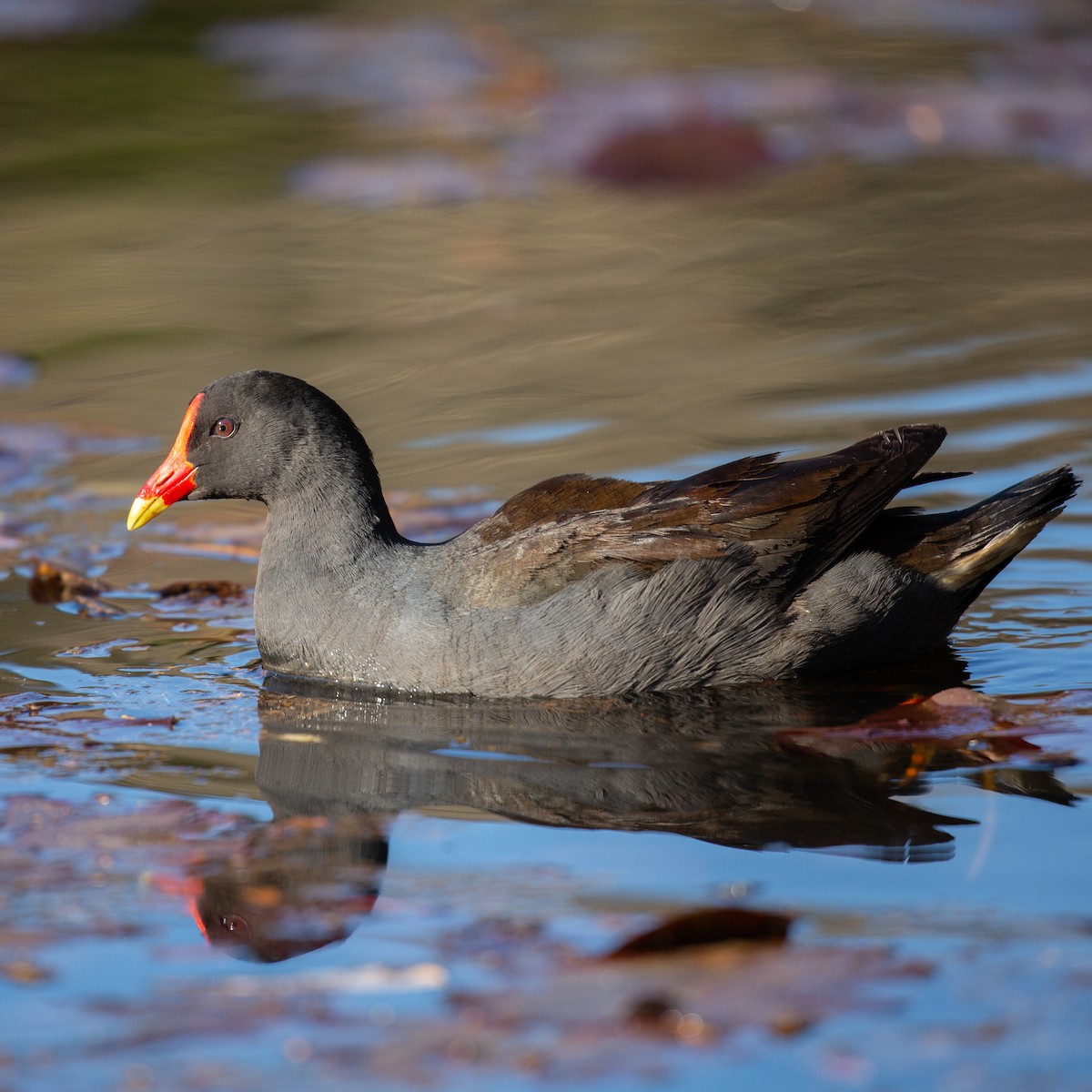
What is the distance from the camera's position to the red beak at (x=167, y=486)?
5430 millimetres

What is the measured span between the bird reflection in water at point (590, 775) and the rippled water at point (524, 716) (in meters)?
0.01

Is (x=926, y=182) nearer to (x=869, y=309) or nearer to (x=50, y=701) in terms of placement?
(x=869, y=309)

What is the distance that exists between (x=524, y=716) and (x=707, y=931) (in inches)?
62.2

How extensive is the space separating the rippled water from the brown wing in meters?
0.37

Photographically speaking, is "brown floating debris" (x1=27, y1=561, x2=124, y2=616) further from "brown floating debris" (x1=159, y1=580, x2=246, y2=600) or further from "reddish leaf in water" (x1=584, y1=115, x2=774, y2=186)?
"reddish leaf in water" (x1=584, y1=115, x2=774, y2=186)

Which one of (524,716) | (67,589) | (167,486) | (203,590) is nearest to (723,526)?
(524,716)

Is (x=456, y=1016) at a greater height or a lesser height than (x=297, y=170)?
lesser

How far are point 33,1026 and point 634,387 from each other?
490cm

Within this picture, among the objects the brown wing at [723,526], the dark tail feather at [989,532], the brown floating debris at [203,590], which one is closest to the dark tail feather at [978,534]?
the dark tail feather at [989,532]

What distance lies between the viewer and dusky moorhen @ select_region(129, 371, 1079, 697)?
4.83 m

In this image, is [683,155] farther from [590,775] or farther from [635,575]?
[590,775]

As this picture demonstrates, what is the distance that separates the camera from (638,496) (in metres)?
5.02

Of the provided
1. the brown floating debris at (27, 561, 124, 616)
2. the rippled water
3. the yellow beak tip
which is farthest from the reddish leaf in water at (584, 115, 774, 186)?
the yellow beak tip

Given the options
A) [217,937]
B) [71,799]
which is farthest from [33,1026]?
[71,799]
